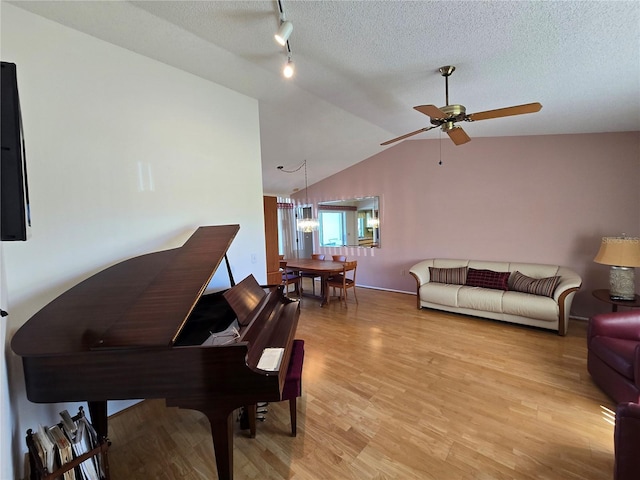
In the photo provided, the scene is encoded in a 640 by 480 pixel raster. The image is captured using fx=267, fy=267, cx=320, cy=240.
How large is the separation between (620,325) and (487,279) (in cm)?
202

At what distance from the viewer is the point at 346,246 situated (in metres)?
6.86

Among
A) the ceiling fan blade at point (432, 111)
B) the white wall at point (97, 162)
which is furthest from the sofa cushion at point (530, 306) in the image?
the white wall at point (97, 162)

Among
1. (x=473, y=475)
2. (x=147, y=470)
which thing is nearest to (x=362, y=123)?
(x=473, y=475)

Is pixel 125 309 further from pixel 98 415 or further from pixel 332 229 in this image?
pixel 332 229

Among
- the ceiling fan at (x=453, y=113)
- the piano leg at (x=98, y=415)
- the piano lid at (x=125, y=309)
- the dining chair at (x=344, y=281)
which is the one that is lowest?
the piano leg at (x=98, y=415)

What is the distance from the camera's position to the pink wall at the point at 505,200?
3.80m

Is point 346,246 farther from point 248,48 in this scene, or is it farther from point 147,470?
point 147,470

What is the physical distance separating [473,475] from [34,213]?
344 cm

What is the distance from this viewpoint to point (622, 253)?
10.5 feet

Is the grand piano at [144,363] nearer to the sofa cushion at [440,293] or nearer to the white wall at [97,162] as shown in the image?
the white wall at [97,162]

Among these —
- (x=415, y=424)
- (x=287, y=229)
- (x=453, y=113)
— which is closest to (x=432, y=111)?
(x=453, y=113)

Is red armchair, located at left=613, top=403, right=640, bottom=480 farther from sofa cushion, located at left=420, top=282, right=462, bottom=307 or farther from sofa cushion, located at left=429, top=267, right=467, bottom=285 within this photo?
sofa cushion, located at left=429, top=267, right=467, bottom=285

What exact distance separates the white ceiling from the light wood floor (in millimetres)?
2776

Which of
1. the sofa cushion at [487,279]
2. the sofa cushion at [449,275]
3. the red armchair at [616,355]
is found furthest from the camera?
the sofa cushion at [449,275]
